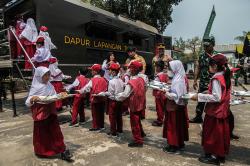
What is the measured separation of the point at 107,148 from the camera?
15.9ft

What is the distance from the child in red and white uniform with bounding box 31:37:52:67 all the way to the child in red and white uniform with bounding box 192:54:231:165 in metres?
4.35

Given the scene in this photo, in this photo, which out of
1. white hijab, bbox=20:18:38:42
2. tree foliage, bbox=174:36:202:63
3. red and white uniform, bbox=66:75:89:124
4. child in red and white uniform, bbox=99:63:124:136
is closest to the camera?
child in red and white uniform, bbox=99:63:124:136

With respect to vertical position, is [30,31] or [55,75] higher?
[30,31]

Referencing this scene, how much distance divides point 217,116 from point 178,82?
0.83 meters

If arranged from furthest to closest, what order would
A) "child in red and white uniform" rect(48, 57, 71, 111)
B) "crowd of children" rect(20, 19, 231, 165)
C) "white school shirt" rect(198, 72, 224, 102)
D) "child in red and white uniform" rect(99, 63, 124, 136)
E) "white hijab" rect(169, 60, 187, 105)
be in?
"child in red and white uniform" rect(48, 57, 71, 111) < "child in red and white uniform" rect(99, 63, 124, 136) < "white hijab" rect(169, 60, 187, 105) < "crowd of children" rect(20, 19, 231, 165) < "white school shirt" rect(198, 72, 224, 102)

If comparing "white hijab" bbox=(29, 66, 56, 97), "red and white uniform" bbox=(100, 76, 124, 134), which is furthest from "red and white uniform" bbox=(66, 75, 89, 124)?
"white hijab" bbox=(29, 66, 56, 97)

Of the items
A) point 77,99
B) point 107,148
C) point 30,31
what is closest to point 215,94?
point 107,148

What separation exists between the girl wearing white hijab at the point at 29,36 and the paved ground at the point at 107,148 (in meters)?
2.13

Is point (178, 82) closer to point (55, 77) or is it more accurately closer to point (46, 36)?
point (55, 77)

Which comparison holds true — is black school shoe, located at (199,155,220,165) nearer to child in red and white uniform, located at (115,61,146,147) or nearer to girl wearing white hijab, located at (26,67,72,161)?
child in red and white uniform, located at (115,61,146,147)

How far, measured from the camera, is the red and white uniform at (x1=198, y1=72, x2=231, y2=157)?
12.7 ft

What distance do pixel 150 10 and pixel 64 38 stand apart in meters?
15.9

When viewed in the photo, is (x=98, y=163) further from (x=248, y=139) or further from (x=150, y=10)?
(x=150, y=10)

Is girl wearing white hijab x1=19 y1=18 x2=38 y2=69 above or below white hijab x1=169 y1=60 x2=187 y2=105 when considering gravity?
above
